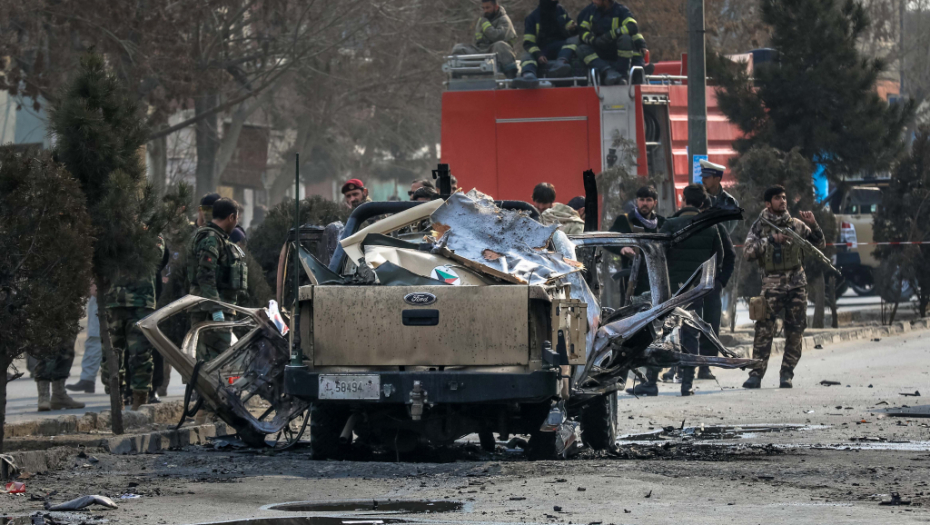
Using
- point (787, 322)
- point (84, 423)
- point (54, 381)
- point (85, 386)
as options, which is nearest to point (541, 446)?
point (84, 423)

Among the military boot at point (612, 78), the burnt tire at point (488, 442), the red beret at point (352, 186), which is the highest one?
the military boot at point (612, 78)

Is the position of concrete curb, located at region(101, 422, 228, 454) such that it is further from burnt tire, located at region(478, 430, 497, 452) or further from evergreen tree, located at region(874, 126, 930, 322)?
evergreen tree, located at region(874, 126, 930, 322)

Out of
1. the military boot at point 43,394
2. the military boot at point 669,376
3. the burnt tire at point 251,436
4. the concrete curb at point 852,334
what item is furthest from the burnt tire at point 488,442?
the concrete curb at point 852,334

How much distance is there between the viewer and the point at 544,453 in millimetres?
8297

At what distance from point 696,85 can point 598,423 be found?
290 inches

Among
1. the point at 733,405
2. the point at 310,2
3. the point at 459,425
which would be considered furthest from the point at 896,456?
the point at 310,2

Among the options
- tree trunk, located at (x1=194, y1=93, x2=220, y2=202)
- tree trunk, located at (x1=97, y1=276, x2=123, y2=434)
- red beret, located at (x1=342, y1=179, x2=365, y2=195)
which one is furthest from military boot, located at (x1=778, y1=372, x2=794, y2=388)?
tree trunk, located at (x1=194, y1=93, x2=220, y2=202)

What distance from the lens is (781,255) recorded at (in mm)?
13414

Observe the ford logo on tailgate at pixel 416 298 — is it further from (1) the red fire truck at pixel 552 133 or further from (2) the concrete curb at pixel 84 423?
(1) the red fire truck at pixel 552 133

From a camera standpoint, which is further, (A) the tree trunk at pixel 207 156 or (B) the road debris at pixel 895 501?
(A) the tree trunk at pixel 207 156

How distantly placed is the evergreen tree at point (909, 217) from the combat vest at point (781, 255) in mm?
8423

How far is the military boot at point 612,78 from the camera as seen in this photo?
1794 centimetres

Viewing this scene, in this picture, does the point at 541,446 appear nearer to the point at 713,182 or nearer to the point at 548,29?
the point at 713,182

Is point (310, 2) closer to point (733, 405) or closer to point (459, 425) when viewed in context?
point (733, 405)
